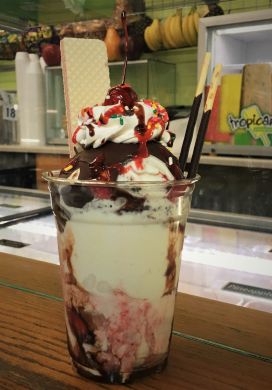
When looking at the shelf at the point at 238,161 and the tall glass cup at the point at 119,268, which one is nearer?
the tall glass cup at the point at 119,268

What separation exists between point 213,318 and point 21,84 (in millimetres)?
2743

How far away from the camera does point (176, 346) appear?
664mm

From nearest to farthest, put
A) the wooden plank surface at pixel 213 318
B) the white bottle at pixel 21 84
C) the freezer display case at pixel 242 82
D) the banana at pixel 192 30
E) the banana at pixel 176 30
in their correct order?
the wooden plank surface at pixel 213 318, the freezer display case at pixel 242 82, the banana at pixel 192 30, the banana at pixel 176 30, the white bottle at pixel 21 84

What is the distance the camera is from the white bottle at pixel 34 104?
10.3ft

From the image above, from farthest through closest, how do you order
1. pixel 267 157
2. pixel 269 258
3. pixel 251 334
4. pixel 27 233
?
pixel 267 157 → pixel 27 233 → pixel 269 258 → pixel 251 334

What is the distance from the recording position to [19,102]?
126 inches

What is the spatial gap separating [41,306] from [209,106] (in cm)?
43

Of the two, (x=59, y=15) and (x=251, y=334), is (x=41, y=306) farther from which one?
(x=59, y=15)

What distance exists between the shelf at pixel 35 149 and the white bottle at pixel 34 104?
0.06 meters

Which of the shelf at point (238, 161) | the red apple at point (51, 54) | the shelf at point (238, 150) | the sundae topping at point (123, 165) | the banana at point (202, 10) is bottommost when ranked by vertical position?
the shelf at point (238, 161)

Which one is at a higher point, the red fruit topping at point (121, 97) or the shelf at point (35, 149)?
the red fruit topping at point (121, 97)

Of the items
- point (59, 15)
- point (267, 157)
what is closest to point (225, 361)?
point (267, 157)

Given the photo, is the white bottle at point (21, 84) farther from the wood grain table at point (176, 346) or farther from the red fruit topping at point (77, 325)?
the red fruit topping at point (77, 325)

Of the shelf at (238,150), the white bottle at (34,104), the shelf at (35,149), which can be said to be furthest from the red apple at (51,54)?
the shelf at (238,150)
